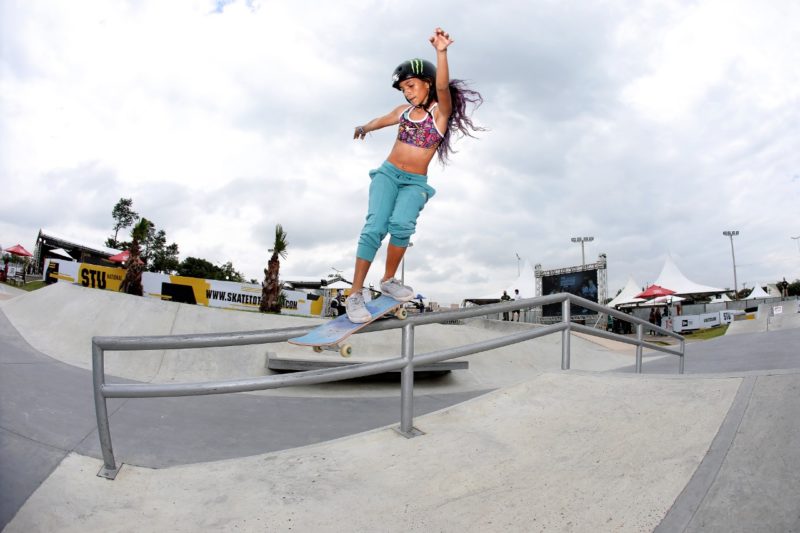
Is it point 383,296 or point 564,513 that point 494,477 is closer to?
point 564,513

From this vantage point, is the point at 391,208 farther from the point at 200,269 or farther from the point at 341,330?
the point at 200,269

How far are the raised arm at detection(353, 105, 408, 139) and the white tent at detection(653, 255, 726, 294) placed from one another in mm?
33008

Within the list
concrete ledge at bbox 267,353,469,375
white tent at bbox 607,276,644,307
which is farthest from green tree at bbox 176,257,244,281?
concrete ledge at bbox 267,353,469,375

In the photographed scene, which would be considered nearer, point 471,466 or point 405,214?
point 471,466

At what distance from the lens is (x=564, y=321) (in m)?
3.97

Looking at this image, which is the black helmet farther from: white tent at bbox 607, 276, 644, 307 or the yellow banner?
white tent at bbox 607, 276, 644, 307

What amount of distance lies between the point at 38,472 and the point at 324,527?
5.44 ft

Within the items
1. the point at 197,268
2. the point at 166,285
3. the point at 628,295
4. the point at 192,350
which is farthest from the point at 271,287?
the point at 197,268

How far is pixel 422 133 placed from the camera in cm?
305

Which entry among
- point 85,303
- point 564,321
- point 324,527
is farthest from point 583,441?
point 85,303

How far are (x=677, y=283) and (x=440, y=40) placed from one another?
35.8 m

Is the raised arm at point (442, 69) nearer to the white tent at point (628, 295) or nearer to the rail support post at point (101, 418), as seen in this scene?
the rail support post at point (101, 418)

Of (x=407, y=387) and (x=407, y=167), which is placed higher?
(x=407, y=167)

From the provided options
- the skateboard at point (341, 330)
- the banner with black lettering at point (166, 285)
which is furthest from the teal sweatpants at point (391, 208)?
the banner with black lettering at point (166, 285)
